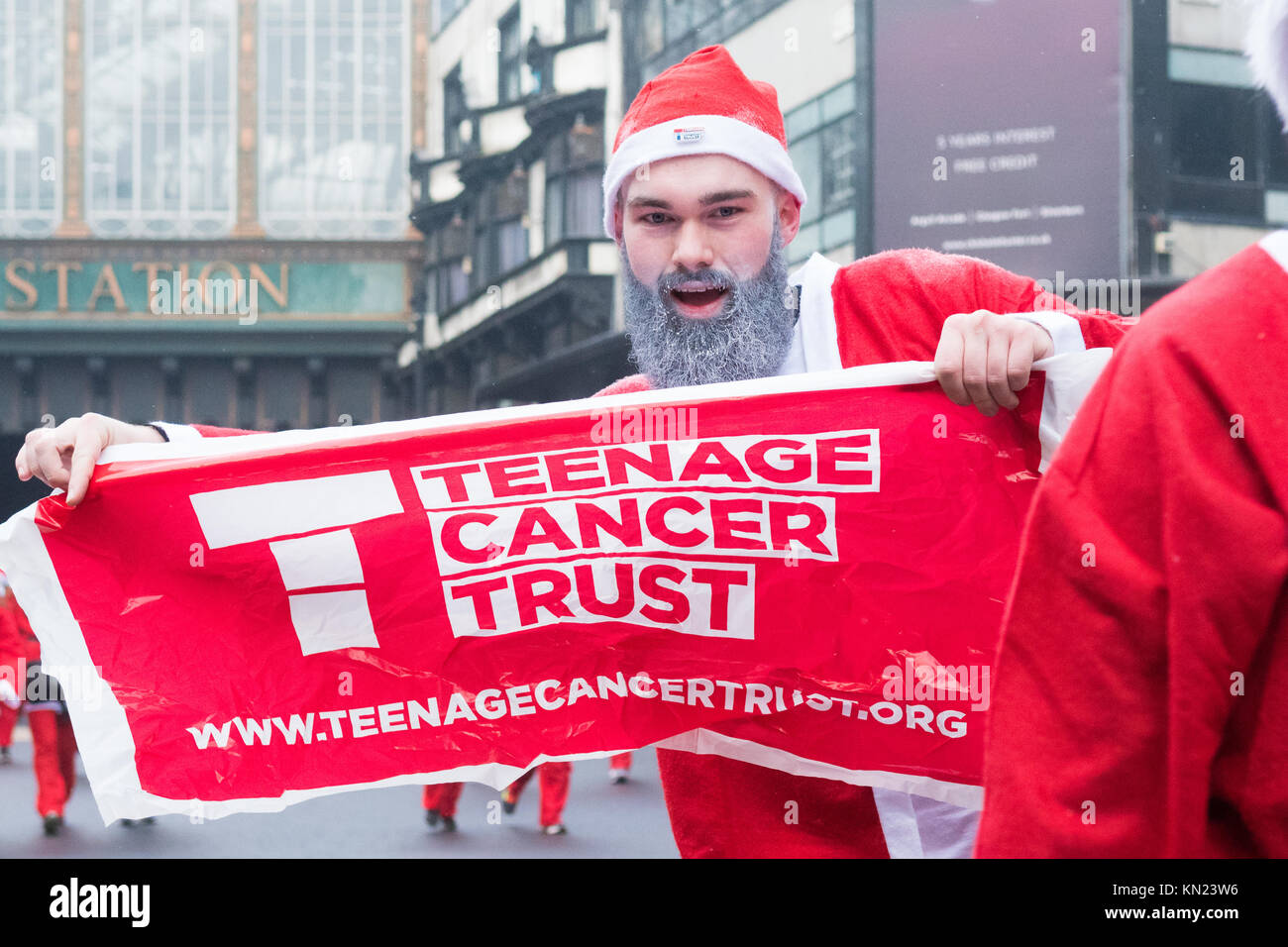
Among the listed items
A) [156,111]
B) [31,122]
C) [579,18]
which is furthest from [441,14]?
[31,122]

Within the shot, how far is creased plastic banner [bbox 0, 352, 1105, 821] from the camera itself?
2441 millimetres

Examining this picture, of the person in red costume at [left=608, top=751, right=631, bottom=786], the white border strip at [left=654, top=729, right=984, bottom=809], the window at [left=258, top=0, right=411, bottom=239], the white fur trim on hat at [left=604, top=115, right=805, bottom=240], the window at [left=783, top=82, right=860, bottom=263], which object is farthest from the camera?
the window at [left=258, top=0, right=411, bottom=239]

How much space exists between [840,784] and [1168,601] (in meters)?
1.30

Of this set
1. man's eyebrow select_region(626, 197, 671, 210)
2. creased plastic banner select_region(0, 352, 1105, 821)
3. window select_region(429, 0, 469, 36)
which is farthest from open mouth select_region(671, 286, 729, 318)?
window select_region(429, 0, 469, 36)

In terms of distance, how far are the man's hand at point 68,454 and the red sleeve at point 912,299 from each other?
1331 mm

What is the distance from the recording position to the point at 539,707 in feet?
8.49

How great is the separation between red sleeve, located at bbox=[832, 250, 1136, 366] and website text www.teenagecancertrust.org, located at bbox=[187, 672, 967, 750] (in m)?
0.62

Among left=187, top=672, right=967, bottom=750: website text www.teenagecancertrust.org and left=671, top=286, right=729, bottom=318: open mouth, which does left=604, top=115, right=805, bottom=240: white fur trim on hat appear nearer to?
left=671, top=286, right=729, bottom=318: open mouth

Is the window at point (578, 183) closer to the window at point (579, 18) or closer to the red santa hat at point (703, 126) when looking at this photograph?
the window at point (579, 18)

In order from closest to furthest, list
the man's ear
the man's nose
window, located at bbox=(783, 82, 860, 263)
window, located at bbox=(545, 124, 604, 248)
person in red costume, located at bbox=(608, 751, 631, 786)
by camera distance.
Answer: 1. the man's nose
2. the man's ear
3. person in red costume, located at bbox=(608, 751, 631, 786)
4. window, located at bbox=(783, 82, 860, 263)
5. window, located at bbox=(545, 124, 604, 248)

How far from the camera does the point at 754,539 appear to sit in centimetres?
251

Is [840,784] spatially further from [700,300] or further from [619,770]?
[619,770]
